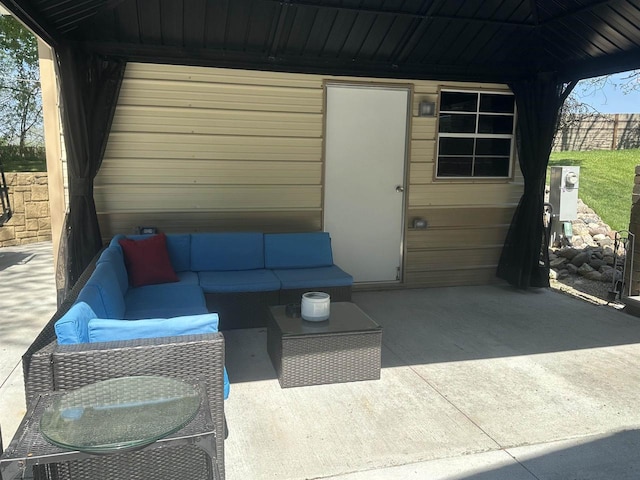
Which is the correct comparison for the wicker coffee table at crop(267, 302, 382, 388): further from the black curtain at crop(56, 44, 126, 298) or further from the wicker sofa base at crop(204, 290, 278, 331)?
the black curtain at crop(56, 44, 126, 298)

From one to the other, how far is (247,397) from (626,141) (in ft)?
44.7

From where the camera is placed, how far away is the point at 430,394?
324 centimetres

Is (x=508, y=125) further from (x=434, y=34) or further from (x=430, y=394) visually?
(x=430, y=394)

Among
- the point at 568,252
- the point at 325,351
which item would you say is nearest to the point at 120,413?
the point at 325,351

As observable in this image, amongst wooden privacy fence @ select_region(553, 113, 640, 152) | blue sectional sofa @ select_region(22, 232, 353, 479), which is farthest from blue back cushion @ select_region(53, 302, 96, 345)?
wooden privacy fence @ select_region(553, 113, 640, 152)

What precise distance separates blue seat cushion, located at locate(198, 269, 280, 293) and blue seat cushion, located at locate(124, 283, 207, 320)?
175 millimetres

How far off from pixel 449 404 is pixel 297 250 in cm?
229

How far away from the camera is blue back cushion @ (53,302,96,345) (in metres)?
2.15

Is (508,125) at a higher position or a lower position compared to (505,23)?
lower

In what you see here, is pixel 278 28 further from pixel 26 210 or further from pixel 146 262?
pixel 26 210

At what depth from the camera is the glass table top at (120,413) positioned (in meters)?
1.64

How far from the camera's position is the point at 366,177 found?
558 centimetres

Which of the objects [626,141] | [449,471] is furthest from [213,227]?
[626,141]

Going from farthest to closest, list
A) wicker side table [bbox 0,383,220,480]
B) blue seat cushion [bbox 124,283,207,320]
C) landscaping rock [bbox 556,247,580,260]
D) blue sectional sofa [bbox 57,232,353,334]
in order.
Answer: landscaping rock [bbox 556,247,580,260]
blue sectional sofa [bbox 57,232,353,334]
blue seat cushion [bbox 124,283,207,320]
wicker side table [bbox 0,383,220,480]
